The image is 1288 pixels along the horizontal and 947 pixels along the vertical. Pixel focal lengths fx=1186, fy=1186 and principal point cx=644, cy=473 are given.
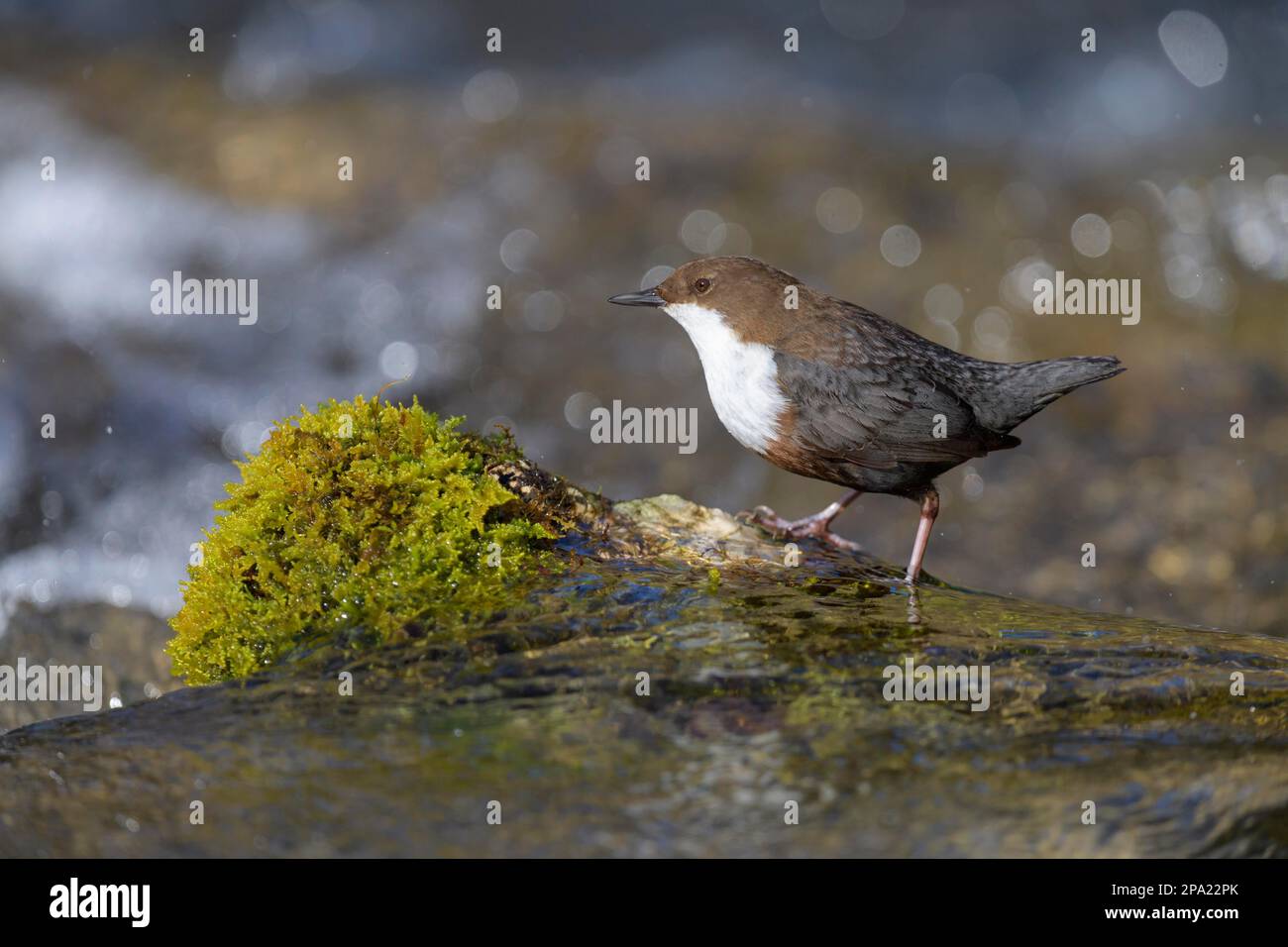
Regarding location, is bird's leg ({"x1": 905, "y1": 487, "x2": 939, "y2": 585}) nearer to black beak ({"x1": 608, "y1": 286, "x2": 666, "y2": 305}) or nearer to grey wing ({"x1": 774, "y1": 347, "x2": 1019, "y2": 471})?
grey wing ({"x1": 774, "y1": 347, "x2": 1019, "y2": 471})

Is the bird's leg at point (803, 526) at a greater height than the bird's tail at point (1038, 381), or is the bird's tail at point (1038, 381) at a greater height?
the bird's tail at point (1038, 381)

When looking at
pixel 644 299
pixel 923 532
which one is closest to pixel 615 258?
pixel 644 299

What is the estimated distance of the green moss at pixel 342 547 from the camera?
403 cm

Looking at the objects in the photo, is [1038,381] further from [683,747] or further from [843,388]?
[683,747]

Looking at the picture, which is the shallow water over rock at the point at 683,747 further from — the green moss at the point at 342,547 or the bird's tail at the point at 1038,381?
the bird's tail at the point at 1038,381

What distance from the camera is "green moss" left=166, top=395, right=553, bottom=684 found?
13.2ft

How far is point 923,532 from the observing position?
5.36m

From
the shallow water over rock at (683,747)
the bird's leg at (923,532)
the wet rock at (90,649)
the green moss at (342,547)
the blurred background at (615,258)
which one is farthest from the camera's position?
the blurred background at (615,258)

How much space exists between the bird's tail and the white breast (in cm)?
113

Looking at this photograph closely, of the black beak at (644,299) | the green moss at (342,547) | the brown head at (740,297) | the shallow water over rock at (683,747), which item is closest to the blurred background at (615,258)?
the black beak at (644,299)

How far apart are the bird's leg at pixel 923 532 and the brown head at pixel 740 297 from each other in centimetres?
103

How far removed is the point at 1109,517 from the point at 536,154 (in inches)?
228
